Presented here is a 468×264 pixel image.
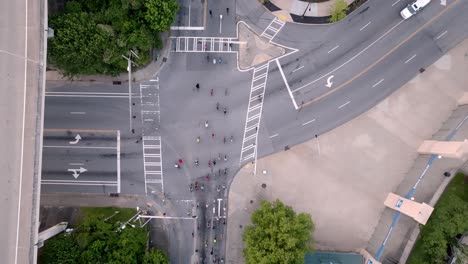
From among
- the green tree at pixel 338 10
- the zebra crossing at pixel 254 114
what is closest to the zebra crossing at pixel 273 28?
the zebra crossing at pixel 254 114

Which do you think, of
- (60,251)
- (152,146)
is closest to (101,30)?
(152,146)

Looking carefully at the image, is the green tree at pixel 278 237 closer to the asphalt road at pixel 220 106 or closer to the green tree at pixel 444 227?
the asphalt road at pixel 220 106

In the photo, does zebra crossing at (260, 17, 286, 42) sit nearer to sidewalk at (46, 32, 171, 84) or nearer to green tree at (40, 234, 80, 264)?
sidewalk at (46, 32, 171, 84)

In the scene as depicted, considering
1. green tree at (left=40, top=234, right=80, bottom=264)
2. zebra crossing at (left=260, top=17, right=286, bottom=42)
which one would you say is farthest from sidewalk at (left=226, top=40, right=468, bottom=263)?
green tree at (left=40, top=234, right=80, bottom=264)

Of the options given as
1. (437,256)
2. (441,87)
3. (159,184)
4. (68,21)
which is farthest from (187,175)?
(441,87)

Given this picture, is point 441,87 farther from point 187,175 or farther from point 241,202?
point 187,175

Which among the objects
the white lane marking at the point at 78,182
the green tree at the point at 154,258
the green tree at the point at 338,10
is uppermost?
the green tree at the point at 338,10

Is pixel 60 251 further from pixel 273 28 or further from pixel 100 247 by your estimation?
pixel 273 28

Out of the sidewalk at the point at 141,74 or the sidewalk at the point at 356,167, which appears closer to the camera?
the sidewalk at the point at 356,167
